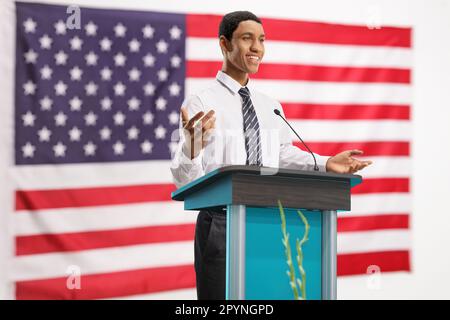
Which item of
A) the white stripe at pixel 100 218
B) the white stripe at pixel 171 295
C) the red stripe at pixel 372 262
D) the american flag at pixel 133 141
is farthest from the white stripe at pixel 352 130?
the white stripe at pixel 171 295

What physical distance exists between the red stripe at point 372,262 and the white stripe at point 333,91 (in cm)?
101

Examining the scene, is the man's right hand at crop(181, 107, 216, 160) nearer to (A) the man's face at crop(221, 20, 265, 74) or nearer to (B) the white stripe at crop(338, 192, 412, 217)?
(A) the man's face at crop(221, 20, 265, 74)

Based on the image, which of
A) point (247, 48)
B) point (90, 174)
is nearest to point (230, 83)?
point (247, 48)

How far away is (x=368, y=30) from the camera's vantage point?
3.72 metres

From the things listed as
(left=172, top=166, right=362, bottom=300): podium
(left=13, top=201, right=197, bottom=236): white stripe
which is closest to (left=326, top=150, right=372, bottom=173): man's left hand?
(left=172, top=166, right=362, bottom=300): podium

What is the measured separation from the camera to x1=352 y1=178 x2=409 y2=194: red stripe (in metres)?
3.56

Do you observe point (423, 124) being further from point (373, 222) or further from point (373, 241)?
point (373, 241)

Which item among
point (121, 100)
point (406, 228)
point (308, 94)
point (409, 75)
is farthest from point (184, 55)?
point (406, 228)

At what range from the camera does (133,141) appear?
132 inches

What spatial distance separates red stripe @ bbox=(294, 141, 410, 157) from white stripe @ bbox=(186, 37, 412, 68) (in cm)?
53

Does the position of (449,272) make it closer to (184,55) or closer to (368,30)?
(368,30)

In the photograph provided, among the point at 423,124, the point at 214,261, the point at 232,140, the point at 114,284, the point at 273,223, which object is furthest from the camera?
the point at 423,124

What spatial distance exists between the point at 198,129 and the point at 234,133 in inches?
22.7

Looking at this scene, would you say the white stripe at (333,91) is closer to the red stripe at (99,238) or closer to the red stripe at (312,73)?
the red stripe at (312,73)
